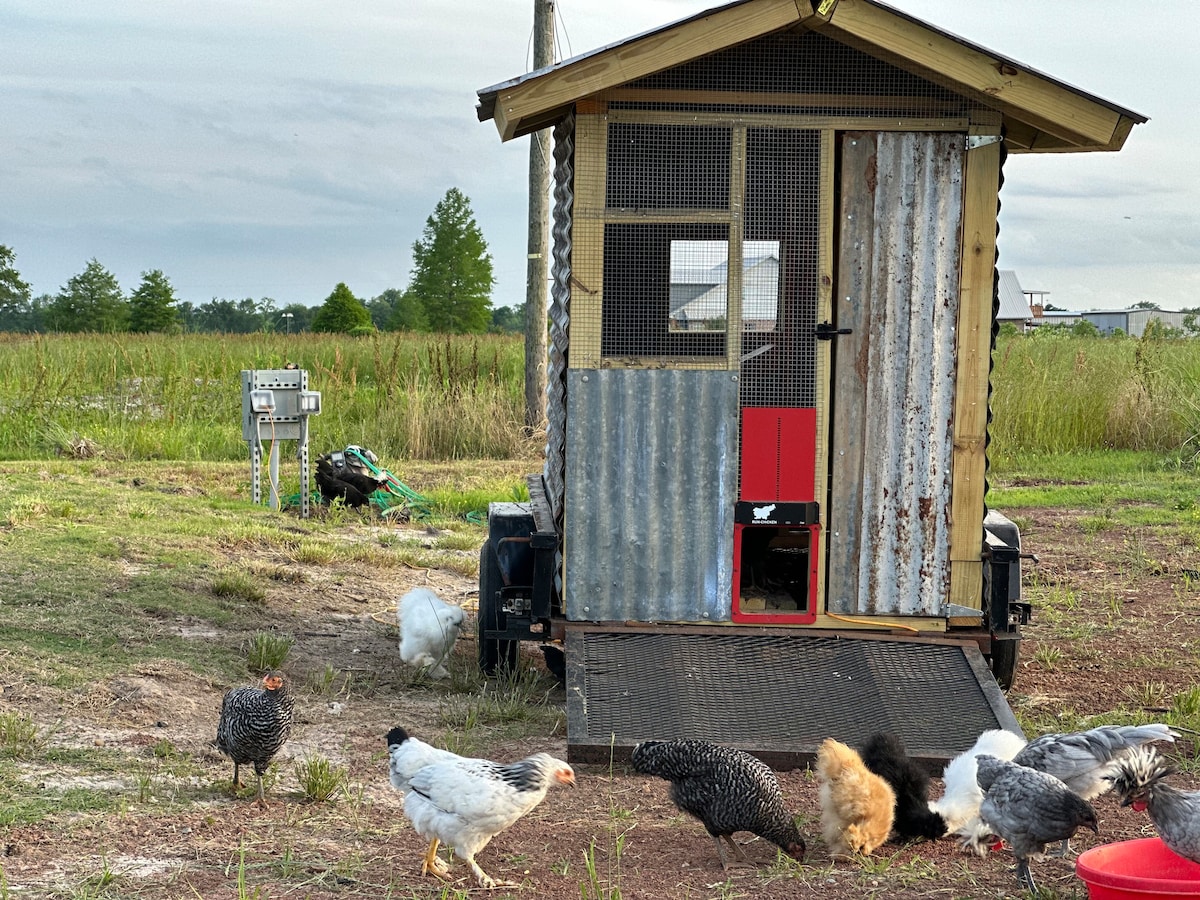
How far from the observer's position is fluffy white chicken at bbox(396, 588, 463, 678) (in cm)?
693

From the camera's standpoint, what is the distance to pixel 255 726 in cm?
496

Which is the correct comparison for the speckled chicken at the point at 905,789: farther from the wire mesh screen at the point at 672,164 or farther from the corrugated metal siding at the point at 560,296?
the wire mesh screen at the point at 672,164

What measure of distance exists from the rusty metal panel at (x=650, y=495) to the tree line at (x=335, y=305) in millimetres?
37399

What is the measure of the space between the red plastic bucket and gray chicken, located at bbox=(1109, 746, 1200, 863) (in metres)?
0.12

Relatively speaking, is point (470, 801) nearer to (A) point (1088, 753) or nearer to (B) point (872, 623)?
(A) point (1088, 753)

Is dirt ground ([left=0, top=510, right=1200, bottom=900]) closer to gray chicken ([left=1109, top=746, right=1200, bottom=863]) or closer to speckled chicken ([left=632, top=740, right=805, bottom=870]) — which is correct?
speckled chicken ([left=632, top=740, right=805, bottom=870])

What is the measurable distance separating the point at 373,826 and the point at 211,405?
13.2 m

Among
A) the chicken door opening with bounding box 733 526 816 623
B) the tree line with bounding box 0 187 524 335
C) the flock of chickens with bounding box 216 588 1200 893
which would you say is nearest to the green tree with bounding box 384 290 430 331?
the tree line with bounding box 0 187 524 335

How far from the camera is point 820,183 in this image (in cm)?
642

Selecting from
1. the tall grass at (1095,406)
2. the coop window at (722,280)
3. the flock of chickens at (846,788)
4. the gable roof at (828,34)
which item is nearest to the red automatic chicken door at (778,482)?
the coop window at (722,280)

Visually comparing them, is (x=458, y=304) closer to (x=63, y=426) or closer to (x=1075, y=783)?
(x=63, y=426)

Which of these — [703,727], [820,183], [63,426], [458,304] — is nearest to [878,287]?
[820,183]

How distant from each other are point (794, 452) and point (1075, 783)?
91.6 inches

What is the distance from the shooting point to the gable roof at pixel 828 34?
611 cm
